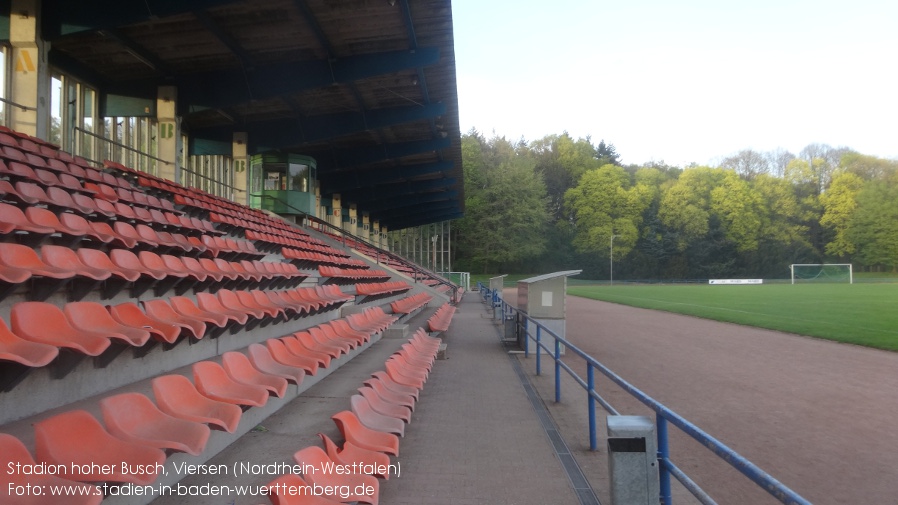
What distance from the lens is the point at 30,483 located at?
2080 millimetres

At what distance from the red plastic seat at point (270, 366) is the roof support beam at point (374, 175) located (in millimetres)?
24591

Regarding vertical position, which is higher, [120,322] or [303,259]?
[303,259]

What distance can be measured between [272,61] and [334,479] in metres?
14.1

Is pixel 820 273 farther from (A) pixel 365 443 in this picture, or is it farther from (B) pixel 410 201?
(A) pixel 365 443

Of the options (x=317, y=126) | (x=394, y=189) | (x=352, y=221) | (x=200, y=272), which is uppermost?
(x=317, y=126)

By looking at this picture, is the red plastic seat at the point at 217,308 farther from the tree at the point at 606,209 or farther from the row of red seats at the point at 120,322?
the tree at the point at 606,209

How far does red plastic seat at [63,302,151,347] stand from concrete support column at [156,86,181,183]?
1279cm

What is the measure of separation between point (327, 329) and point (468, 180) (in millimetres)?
59909

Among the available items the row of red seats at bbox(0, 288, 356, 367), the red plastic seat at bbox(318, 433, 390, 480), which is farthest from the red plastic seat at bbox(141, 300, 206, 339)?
the red plastic seat at bbox(318, 433, 390, 480)

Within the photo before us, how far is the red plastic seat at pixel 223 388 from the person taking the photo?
11.9 ft

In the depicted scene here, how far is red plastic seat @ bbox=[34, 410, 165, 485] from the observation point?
231cm

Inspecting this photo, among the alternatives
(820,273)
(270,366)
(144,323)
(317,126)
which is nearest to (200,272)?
(144,323)

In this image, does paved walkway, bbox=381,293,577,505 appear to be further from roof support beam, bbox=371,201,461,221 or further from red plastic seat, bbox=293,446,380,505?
roof support beam, bbox=371,201,461,221

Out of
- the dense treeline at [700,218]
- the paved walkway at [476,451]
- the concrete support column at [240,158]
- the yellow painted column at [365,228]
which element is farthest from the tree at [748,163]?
the paved walkway at [476,451]
